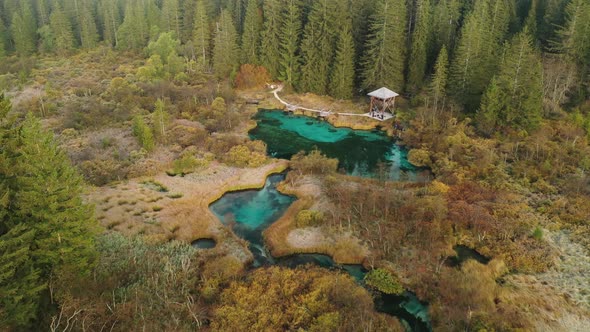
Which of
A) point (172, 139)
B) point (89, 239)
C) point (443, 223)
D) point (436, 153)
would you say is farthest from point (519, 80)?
point (89, 239)

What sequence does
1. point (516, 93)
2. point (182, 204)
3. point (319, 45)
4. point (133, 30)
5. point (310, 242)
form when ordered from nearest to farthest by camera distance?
point (310, 242)
point (182, 204)
point (516, 93)
point (319, 45)
point (133, 30)

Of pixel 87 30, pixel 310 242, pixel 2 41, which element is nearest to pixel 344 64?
pixel 310 242

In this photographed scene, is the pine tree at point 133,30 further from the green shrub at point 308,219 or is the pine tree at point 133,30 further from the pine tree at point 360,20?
the green shrub at point 308,219

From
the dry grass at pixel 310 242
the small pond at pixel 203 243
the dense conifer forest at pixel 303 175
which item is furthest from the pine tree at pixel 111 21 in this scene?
the dry grass at pixel 310 242

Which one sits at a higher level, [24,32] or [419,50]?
[24,32]

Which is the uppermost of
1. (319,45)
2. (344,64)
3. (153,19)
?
(153,19)

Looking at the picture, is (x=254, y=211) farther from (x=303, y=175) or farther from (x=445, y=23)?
(x=445, y=23)
